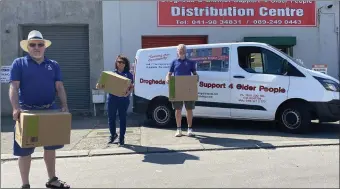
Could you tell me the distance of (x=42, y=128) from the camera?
4.85 metres

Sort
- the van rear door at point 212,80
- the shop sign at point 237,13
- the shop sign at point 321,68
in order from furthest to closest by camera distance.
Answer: the shop sign at point 237,13
the shop sign at point 321,68
the van rear door at point 212,80

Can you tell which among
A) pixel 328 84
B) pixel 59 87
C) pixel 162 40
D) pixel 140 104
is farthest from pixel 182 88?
pixel 162 40

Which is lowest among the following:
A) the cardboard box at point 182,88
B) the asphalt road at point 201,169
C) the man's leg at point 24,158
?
the asphalt road at point 201,169

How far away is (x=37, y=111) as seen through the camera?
497 centimetres

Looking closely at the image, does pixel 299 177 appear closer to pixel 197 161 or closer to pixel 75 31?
pixel 197 161

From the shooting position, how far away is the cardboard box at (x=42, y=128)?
475 cm

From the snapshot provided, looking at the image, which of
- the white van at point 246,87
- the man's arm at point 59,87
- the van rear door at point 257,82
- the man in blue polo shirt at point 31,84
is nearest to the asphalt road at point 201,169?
the man in blue polo shirt at point 31,84

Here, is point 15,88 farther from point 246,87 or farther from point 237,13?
point 237,13

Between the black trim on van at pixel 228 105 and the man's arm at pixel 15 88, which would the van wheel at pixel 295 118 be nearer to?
the black trim on van at pixel 228 105

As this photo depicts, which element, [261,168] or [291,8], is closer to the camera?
[261,168]

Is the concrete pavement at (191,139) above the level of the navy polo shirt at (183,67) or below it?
below

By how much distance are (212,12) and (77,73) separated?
192 inches

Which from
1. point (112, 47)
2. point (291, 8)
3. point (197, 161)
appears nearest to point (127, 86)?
point (197, 161)

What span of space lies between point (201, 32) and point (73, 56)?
14.0ft
